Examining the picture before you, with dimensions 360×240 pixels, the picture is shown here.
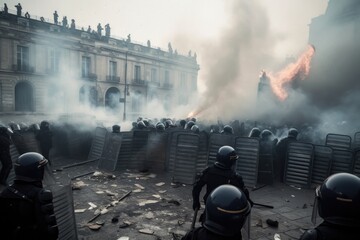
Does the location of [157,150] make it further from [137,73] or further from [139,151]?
[137,73]

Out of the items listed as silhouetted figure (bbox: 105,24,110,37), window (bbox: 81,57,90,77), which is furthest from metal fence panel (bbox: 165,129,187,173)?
silhouetted figure (bbox: 105,24,110,37)

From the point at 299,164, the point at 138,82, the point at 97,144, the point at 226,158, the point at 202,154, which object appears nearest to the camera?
the point at 226,158

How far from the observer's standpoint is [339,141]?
9578 millimetres

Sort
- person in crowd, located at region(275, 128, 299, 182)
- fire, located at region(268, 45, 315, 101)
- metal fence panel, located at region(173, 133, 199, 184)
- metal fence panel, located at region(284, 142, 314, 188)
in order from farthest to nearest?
1. fire, located at region(268, 45, 315, 101)
2. person in crowd, located at region(275, 128, 299, 182)
3. metal fence panel, located at region(173, 133, 199, 184)
4. metal fence panel, located at region(284, 142, 314, 188)

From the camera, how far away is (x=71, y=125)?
1235 centimetres

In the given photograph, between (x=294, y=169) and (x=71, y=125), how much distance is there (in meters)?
9.66

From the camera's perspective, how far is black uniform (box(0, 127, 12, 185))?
752 centimetres

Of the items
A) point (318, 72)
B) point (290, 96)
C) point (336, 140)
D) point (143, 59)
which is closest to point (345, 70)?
point (318, 72)

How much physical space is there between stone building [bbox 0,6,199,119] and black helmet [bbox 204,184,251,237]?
3034 centimetres

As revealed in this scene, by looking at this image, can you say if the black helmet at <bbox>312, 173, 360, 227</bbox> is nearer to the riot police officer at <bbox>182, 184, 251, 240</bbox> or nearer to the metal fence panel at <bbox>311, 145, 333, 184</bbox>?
the riot police officer at <bbox>182, 184, 251, 240</bbox>

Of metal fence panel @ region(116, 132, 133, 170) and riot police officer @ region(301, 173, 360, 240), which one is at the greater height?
riot police officer @ region(301, 173, 360, 240)

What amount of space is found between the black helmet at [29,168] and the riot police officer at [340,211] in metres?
2.89

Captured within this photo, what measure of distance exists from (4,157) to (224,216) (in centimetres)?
765

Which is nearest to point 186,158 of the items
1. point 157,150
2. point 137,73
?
point 157,150
